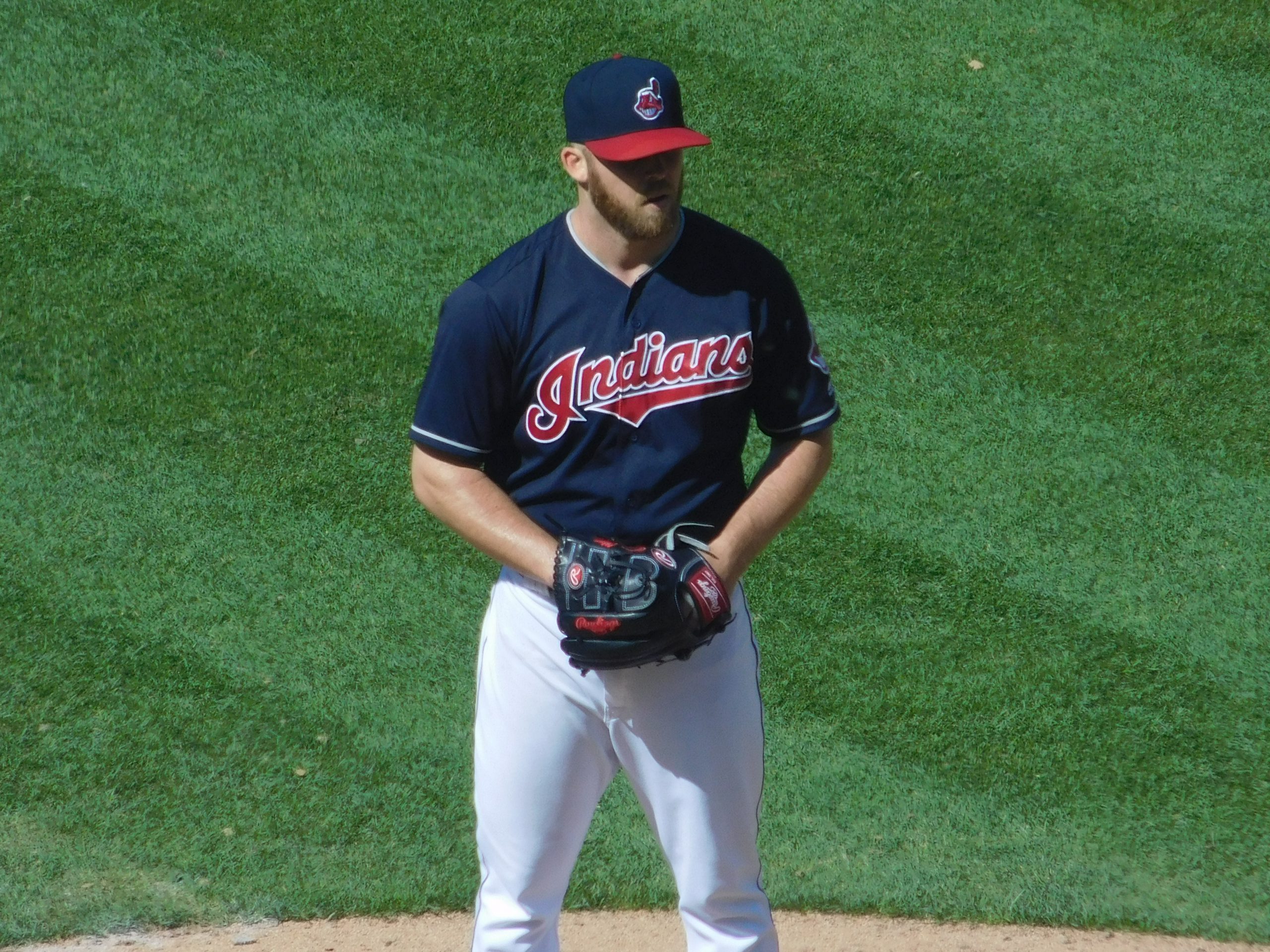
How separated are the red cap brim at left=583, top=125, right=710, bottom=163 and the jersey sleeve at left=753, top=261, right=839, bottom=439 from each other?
1.04 feet

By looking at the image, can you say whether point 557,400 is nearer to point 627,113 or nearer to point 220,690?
point 627,113

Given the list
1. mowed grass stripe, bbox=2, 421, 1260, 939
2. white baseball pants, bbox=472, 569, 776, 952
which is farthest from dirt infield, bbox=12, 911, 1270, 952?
white baseball pants, bbox=472, 569, 776, 952

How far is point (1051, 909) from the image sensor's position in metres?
3.58

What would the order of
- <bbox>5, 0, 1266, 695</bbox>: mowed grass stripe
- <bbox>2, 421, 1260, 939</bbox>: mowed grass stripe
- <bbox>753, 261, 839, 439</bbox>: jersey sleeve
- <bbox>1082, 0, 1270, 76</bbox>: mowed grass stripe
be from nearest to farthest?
<bbox>753, 261, 839, 439</bbox>: jersey sleeve < <bbox>2, 421, 1260, 939</bbox>: mowed grass stripe < <bbox>5, 0, 1266, 695</bbox>: mowed grass stripe < <bbox>1082, 0, 1270, 76</bbox>: mowed grass stripe

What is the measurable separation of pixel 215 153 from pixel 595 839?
347 centimetres

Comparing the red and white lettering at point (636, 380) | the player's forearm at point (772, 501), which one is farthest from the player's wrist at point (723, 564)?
the red and white lettering at point (636, 380)

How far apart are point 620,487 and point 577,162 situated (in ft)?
1.99

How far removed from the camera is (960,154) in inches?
233

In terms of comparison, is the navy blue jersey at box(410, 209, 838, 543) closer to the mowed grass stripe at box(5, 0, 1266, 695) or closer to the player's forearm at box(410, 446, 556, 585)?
the player's forearm at box(410, 446, 556, 585)

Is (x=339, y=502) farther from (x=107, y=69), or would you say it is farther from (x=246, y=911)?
(x=107, y=69)

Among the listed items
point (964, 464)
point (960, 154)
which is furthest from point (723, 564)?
point (960, 154)

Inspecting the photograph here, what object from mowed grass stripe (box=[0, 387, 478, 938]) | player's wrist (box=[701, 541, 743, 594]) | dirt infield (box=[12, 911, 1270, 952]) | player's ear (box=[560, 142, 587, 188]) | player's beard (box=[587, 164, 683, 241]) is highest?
player's ear (box=[560, 142, 587, 188])

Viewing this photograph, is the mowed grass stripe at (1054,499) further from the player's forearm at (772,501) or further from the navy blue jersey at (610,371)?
the navy blue jersey at (610,371)

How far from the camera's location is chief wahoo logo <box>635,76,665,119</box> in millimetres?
2488
